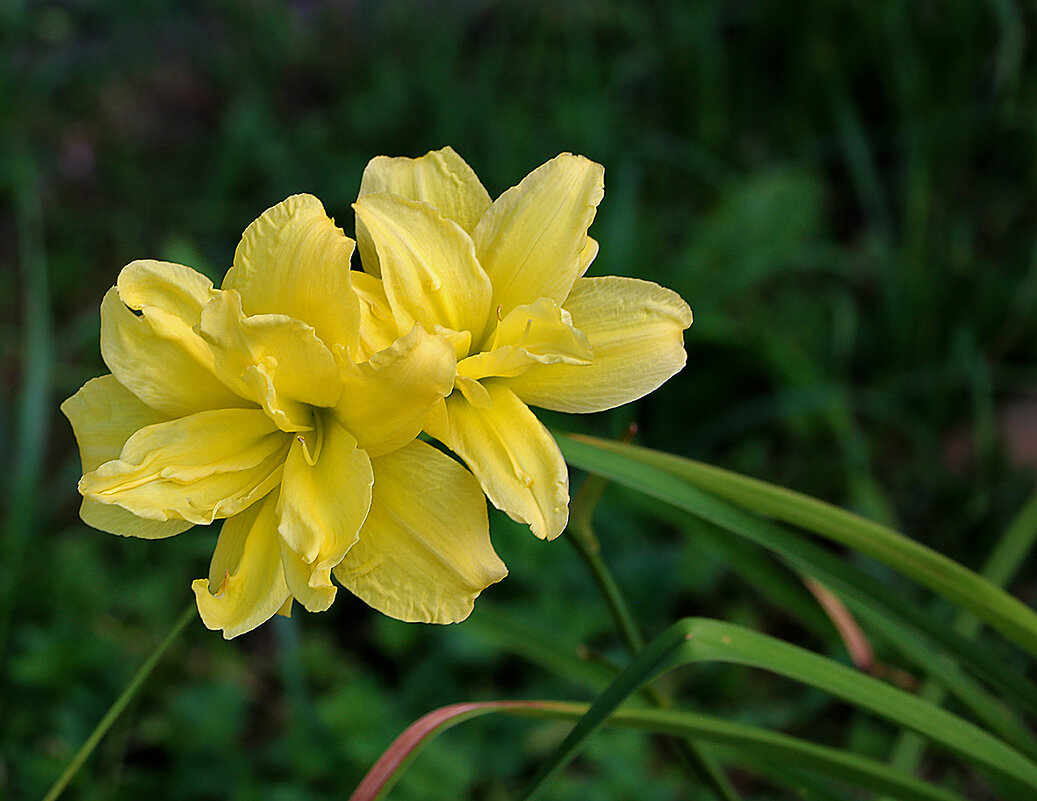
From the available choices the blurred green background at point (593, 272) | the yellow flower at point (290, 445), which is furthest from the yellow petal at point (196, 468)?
the blurred green background at point (593, 272)

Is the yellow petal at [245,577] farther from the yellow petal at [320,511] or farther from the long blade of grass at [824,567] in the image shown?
the long blade of grass at [824,567]

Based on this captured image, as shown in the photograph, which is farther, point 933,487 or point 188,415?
point 933,487

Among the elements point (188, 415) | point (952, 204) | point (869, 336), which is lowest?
point (869, 336)

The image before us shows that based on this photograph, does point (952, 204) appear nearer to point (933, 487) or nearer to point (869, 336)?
point (869, 336)

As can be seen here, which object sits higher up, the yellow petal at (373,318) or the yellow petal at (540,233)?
the yellow petal at (540,233)

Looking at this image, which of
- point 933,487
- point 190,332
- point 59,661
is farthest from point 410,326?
point 933,487

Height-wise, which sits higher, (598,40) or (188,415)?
(188,415)
